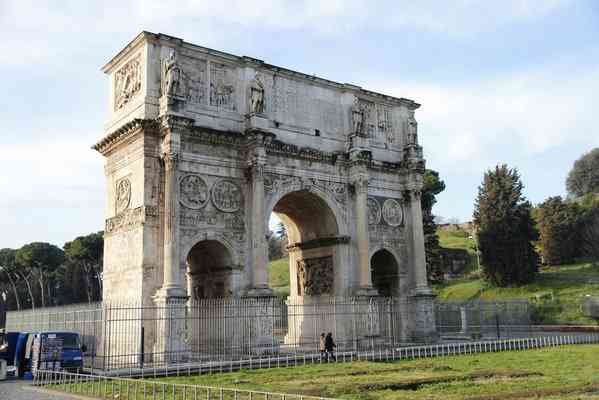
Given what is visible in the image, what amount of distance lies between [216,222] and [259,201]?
5.75 ft

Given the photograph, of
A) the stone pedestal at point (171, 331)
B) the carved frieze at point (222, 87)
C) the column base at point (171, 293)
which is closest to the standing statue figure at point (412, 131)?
the carved frieze at point (222, 87)

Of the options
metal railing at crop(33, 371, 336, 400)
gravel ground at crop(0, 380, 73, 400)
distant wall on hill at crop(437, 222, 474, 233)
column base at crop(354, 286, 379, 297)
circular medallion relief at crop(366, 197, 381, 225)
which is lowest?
gravel ground at crop(0, 380, 73, 400)

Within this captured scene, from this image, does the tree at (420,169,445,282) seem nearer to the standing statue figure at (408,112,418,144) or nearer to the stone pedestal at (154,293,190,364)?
the standing statue figure at (408,112,418,144)

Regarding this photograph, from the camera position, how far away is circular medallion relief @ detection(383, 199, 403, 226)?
89.9 feet

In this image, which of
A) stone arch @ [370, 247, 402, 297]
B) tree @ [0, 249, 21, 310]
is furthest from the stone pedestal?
tree @ [0, 249, 21, 310]

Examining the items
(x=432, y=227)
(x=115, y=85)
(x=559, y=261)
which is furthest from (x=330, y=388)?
(x=559, y=261)

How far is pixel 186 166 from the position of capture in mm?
21594

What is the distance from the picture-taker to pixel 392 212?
27703 millimetres

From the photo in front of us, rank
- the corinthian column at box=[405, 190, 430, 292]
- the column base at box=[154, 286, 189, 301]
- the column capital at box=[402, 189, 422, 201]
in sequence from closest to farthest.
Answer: the column base at box=[154, 286, 189, 301]
the corinthian column at box=[405, 190, 430, 292]
the column capital at box=[402, 189, 422, 201]

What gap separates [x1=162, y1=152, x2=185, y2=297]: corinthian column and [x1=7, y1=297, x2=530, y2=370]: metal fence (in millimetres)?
579

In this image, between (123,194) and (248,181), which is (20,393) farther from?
(248,181)

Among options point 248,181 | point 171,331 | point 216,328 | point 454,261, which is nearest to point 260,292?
point 216,328

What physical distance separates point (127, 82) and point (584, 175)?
79992 millimetres

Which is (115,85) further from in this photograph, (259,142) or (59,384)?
(59,384)
